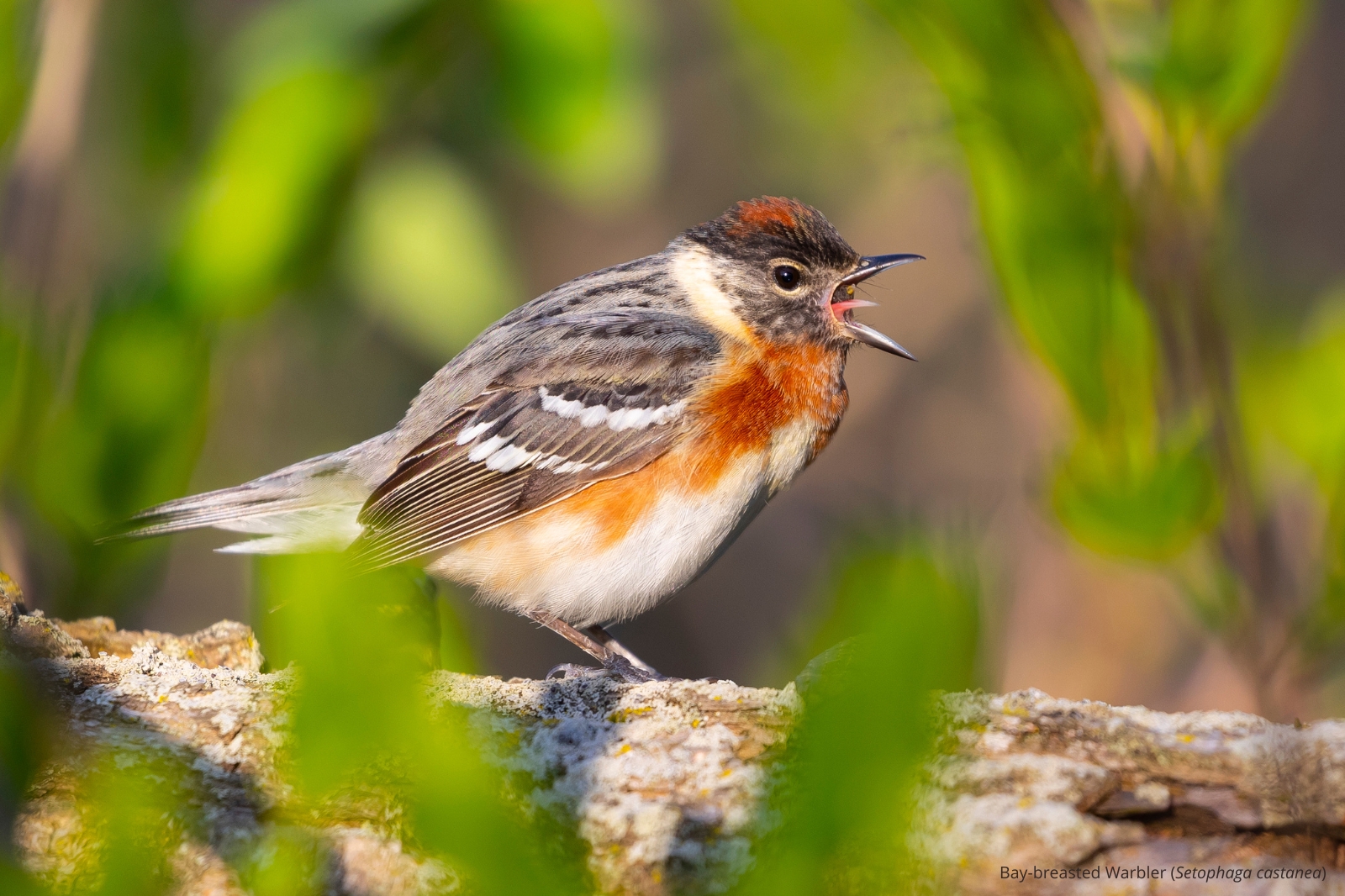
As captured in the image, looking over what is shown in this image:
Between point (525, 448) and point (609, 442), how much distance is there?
1.22 feet

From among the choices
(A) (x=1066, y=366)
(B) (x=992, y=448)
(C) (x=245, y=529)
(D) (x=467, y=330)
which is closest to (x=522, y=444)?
(D) (x=467, y=330)

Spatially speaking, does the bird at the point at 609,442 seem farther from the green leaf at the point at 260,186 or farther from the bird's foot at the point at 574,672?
the green leaf at the point at 260,186

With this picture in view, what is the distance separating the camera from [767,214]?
480 cm

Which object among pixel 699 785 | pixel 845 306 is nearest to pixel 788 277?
pixel 845 306

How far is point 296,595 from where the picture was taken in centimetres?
132

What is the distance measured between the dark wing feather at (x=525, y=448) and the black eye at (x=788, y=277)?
0.51m

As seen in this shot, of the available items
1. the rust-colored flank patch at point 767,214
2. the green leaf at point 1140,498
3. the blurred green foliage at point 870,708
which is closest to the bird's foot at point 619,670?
the rust-colored flank patch at point 767,214

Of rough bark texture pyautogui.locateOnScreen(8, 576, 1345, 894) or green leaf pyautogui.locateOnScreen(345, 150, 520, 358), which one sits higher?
green leaf pyautogui.locateOnScreen(345, 150, 520, 358)

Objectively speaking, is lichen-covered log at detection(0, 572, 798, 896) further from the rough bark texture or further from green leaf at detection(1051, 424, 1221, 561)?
green leaf at detection(1051, 424, 1221, 561)

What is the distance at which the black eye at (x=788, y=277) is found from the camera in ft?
15.7

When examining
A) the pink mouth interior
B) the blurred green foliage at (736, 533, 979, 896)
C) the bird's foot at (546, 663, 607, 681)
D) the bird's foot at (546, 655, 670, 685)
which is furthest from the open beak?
the blurred green foliage at (736, 533, 979, 896)

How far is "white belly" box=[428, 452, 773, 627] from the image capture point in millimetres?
4180

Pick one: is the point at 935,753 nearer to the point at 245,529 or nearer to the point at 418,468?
the point at 418,468

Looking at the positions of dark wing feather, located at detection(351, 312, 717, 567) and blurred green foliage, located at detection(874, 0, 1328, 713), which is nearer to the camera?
blurred green foliage, located at detection(874, 0, 1328, 713)
